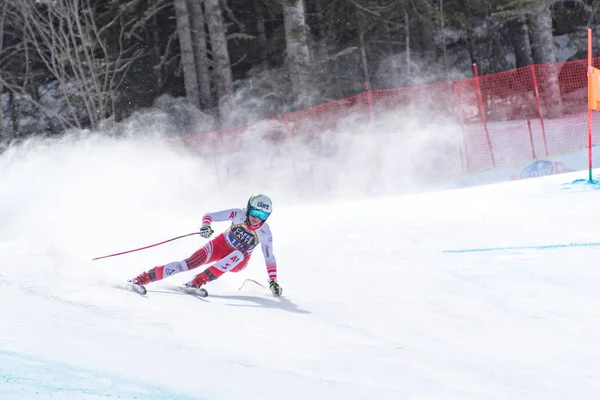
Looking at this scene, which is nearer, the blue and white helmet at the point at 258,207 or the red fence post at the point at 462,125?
the blue and white helmet at the point at 258,207

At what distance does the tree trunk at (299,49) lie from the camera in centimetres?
1973

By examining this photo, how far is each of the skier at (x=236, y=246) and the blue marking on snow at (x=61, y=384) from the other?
11.9 ft

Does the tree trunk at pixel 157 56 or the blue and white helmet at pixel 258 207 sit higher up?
the tree trunk at pixel 157 56

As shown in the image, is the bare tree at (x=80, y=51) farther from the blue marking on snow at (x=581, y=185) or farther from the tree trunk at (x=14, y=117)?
the blue marking on snow at (x=581, y=185)

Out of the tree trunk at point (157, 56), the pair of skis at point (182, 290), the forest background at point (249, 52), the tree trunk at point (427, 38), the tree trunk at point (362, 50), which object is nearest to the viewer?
the pair of skis at point (182, 290)

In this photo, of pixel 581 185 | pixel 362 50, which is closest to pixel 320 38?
pixel 362 50

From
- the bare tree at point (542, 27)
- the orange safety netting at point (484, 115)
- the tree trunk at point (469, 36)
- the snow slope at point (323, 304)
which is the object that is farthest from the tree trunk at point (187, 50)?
the bare tree at point (542, 27)

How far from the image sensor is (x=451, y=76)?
24.0m

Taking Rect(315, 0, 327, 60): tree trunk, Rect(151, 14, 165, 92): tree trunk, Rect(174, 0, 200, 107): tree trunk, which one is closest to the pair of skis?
Rect(174, 0, 200, 107): tree trunk

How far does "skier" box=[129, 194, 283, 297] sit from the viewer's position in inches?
315

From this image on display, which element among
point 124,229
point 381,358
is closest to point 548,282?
point 381,358

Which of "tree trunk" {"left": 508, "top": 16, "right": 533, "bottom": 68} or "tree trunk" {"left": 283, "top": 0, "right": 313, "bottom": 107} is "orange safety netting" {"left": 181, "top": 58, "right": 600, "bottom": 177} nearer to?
"tree trunk" {"left": 283, "top": 0, "right": 313, "bottom": 107}

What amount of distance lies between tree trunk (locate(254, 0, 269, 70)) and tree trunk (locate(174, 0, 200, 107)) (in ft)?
8.72

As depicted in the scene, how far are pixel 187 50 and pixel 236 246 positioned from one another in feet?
50.9
